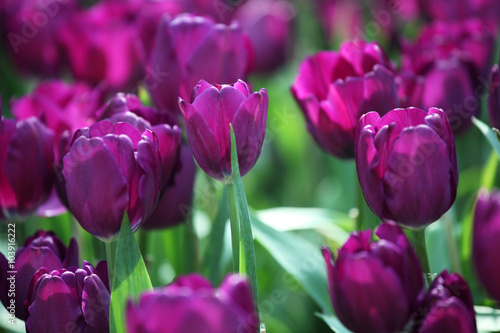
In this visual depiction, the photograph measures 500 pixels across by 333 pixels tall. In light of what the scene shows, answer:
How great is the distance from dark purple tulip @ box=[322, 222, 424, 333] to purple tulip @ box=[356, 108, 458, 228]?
2.4 inches

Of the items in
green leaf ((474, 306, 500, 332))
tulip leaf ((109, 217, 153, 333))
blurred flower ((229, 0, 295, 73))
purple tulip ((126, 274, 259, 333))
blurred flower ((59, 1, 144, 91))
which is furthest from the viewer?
blurred flower ((229, 0, 295, 73))

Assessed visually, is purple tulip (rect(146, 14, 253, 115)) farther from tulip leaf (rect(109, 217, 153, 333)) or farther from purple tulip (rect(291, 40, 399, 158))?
tulip leaf (rect(109, 217, 153, 333))

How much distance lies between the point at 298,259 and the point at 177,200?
0.56ft

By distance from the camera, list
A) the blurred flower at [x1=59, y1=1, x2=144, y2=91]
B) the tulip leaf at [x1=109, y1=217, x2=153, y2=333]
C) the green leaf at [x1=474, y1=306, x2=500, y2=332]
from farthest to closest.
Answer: the blurred flower at [x1=59, y1=1, x2=144, y2=91] < the green leaf at [x1=474, y1=306, x2=500, y2=332] < the tulip leaf at [x1=109, y1=217, x2=153, y2=333]

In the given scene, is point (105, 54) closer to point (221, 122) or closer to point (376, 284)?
point (221, 122)

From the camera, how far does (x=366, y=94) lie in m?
0.81

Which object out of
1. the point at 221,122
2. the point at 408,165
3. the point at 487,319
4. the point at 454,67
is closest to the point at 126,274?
the point at 221,122

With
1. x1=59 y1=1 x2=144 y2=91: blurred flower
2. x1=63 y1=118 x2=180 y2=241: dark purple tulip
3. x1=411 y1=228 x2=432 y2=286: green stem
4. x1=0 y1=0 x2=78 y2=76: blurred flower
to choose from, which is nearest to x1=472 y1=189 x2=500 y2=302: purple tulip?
x1=411 y1=228 x2=432 y2=286: green stem

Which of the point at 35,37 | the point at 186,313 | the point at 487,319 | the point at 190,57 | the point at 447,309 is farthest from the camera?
the point at 35,37

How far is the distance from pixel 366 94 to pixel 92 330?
39 cm


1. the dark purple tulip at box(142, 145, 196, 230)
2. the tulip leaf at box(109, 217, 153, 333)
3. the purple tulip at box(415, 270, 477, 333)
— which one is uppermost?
the purple tulip at box(415, 270, 477, 333)

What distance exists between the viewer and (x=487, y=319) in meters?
0.81

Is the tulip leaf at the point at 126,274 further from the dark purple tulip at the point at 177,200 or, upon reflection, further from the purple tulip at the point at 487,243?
the purple tulip at the point at 487,243

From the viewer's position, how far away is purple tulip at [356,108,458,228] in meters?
0.65
